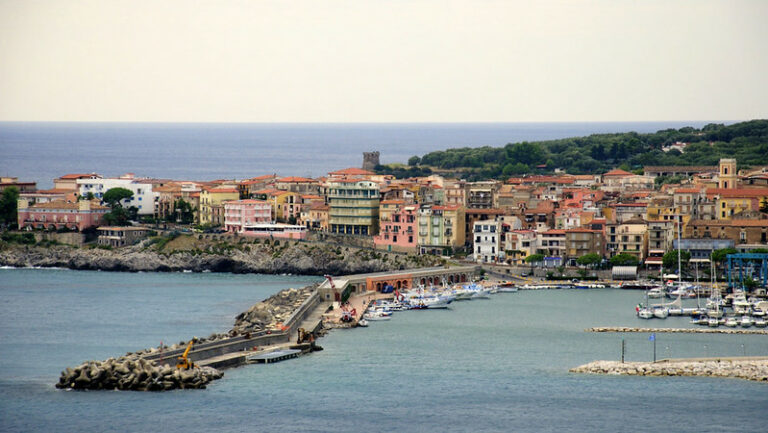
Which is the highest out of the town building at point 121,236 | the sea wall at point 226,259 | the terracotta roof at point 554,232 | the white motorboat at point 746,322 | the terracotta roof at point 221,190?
the terracotta roof at point 221,190

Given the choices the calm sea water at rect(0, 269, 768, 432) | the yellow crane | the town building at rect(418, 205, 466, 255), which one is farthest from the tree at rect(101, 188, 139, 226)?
the yellow crane

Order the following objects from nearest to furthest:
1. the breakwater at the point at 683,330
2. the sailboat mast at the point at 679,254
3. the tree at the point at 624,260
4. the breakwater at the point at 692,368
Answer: the breakwater at the point at 692,368, the breakwater at the point at 683,330, the sailboat mast at the point at 679,254, the tree at the point at 624,260

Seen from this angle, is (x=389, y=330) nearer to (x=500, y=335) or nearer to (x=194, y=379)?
(x=500, y=335)

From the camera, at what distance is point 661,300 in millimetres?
39344

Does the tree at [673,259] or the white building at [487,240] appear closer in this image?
the tree at [673,259]

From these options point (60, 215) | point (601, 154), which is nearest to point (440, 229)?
point (60, 215)

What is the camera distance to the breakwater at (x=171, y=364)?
26.9m

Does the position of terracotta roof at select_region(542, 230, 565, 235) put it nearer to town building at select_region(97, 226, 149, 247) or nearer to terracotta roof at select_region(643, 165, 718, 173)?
town building at select_region(97, 226, 149, 247)

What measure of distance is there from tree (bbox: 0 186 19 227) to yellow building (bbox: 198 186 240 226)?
7.10 meters

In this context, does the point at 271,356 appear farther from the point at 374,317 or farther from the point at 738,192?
A: the point at 738,192

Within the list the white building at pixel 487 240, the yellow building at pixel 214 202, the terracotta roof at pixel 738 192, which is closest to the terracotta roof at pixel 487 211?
the white building at pixel 487 240

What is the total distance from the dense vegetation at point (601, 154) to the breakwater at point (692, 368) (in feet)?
132

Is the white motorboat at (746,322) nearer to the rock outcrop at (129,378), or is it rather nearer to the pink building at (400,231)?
the rock outcrop at (129,378)

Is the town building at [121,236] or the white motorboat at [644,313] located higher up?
the town building at [121,236]
